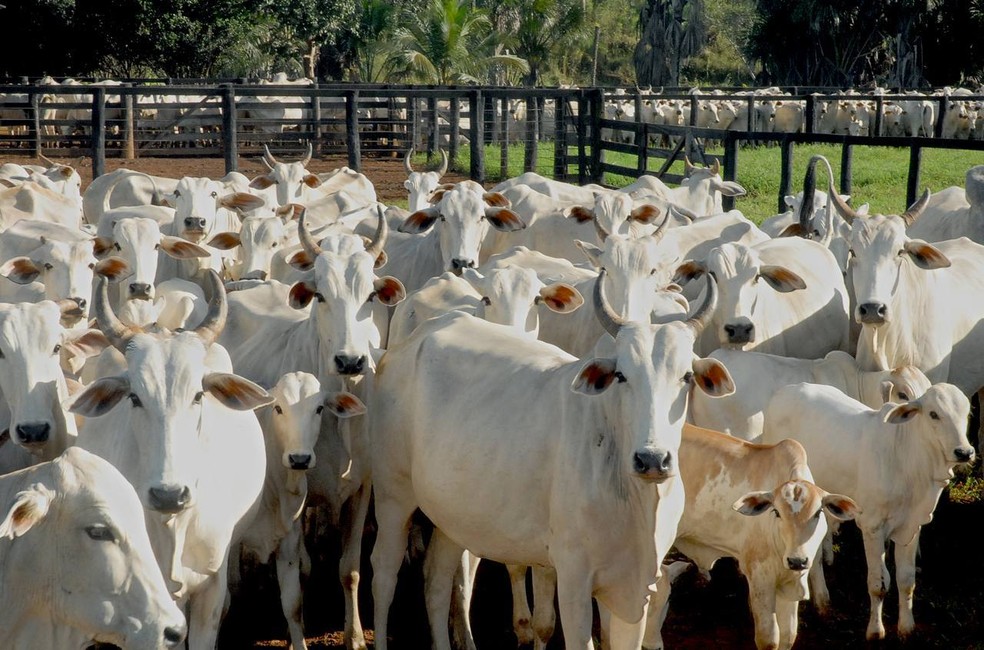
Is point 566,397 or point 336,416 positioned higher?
point 566,397

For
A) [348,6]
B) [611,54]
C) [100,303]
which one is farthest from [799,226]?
[611,54]

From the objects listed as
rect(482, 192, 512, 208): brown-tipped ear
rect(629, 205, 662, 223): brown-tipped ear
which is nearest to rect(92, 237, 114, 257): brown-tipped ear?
rect(482, 192, 512, 208): brown-tipped ear

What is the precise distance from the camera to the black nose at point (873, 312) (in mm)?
7754

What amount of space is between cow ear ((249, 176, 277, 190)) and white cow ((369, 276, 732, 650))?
778cm

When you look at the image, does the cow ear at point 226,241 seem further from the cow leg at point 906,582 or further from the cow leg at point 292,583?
the cow leg at point 906,582

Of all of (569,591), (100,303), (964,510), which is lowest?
(964,510)

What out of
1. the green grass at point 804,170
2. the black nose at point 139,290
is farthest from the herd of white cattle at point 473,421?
the green grass at point 804,170

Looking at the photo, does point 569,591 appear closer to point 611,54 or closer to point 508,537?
point 508,537

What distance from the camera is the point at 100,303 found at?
561cm

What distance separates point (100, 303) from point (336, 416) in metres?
1.59

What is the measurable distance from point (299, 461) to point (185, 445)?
1103 millimetres

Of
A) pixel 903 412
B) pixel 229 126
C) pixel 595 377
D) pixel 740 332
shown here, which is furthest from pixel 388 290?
pixel 229 126

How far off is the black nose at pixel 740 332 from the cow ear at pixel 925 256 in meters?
1.24

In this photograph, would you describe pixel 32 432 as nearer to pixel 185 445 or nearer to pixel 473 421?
pixel 185 445
